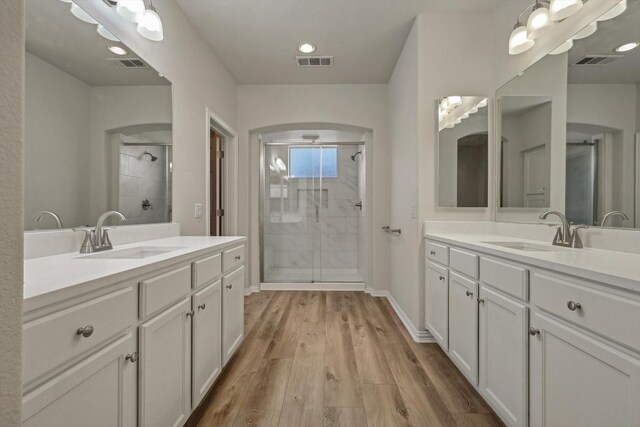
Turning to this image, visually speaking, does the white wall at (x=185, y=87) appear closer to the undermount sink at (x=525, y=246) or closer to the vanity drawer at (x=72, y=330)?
the vanity drawer at (x=72, y=330)

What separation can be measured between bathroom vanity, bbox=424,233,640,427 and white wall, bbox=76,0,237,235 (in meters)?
2.06

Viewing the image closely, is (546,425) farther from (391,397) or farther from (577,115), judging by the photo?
(577,115)

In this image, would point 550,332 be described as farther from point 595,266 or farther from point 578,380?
A: point 595,266

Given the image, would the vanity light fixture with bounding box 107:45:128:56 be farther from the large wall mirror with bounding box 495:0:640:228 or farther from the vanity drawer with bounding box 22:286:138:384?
the large wall mirror with bounding box 495:0:640:228

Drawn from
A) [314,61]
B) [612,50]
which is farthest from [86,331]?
[314,61]

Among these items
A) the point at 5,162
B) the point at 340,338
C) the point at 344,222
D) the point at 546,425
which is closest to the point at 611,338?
the point at 546,425

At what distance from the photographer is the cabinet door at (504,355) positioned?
124 centimetres

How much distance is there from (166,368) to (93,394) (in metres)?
0.37

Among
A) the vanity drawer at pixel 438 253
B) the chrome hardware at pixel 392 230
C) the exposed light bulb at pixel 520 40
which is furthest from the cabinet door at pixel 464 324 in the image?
→ the exposed light bulb at pixel 520 40

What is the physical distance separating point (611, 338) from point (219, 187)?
3.53 meters

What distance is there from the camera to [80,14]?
146 centimetres

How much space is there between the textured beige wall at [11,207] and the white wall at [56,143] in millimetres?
988

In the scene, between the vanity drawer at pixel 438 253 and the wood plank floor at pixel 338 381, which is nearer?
the wood plank floor at pixel 338 381

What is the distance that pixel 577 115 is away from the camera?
1646 mm
